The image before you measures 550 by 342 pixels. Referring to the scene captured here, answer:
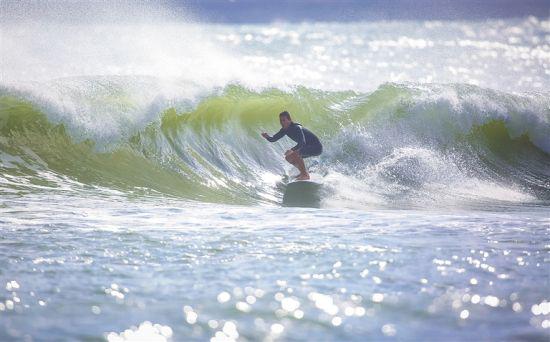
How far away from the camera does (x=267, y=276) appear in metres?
3.70

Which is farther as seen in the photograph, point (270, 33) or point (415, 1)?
point (270, 33)

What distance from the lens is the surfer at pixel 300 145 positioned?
7577 mm

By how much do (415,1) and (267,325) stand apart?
15.7 m

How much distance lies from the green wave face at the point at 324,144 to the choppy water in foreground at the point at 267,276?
1634mm

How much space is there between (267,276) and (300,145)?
13.1ft

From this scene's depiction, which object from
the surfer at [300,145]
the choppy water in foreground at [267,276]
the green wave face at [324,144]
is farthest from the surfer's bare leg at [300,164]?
the choppy water in foreground at [267,276]

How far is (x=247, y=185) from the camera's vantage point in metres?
7.83

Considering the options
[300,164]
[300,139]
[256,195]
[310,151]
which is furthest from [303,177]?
[256,195]

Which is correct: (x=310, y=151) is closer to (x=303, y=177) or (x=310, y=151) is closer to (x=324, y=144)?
(x=303, y=177)

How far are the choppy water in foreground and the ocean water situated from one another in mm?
14

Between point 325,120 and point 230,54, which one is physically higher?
point 230,54

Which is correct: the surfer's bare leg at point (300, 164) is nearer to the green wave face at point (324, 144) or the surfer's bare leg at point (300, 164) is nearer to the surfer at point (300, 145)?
the surfer at point (300, 145)

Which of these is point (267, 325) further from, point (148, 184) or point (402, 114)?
point (402, 114)

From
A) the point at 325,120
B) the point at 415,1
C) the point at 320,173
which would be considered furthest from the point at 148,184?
the point at 415,1
